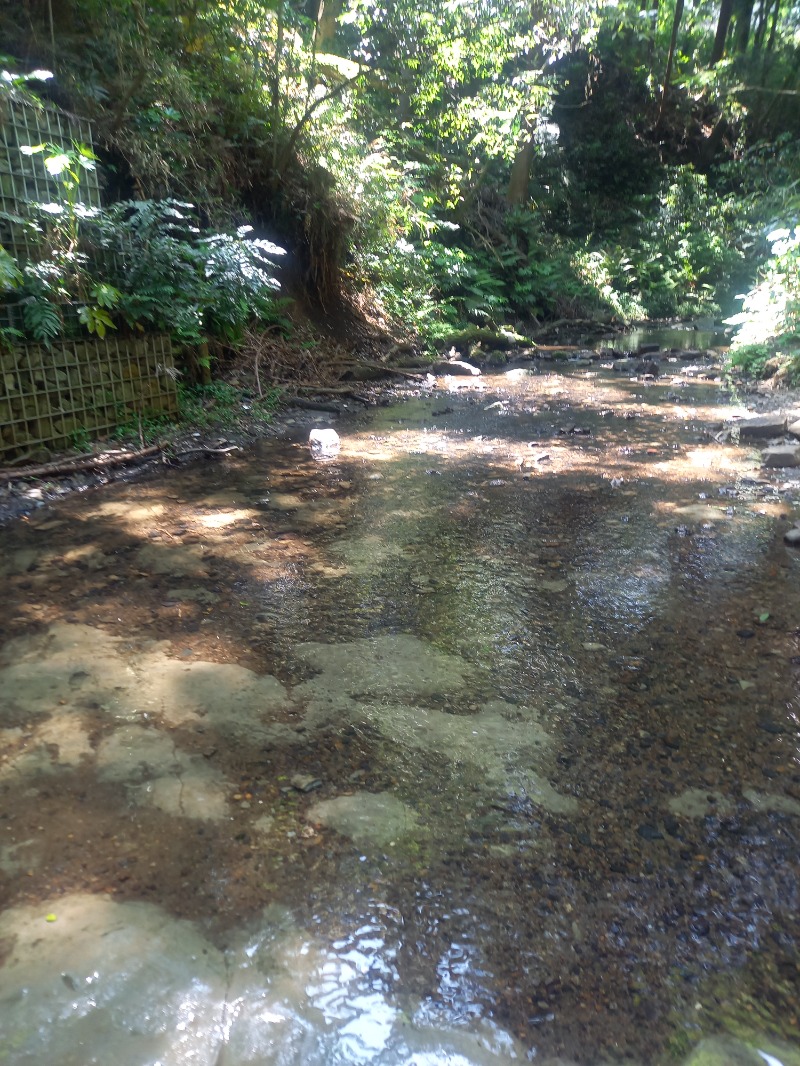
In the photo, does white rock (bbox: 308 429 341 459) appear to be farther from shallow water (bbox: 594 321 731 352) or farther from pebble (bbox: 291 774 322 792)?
shallow water (bbox: 594 321 731 352)

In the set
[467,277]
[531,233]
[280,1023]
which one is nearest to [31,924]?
[280,1023]

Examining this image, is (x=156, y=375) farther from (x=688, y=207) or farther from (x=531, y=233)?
(x=688, y=207)

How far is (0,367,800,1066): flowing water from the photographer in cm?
170

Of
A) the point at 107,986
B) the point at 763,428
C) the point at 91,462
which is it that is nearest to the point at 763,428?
the point at 763,428

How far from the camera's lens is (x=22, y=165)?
20.4 ft

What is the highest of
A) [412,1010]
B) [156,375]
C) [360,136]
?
[360,136]

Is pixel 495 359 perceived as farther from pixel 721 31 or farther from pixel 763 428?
pixel 721 31

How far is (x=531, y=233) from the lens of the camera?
19078 millimetres

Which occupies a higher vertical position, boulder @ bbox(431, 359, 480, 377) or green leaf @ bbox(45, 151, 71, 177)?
green leaf @ bbox(45, 151, 71, 177)

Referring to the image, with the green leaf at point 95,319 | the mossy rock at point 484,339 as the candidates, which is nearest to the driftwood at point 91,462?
the green leaf at point 95,319

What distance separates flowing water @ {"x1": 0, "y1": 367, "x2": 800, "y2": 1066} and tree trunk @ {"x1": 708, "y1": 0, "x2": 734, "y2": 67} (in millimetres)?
25865

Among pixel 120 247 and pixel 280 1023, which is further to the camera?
pixel 120 247

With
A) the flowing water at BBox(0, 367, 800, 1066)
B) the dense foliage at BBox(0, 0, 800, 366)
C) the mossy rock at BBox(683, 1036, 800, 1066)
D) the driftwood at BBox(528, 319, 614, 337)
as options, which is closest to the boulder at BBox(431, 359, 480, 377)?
the dense foliage at BBox(0, 0, 800, 366)

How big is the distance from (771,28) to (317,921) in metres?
31.1
